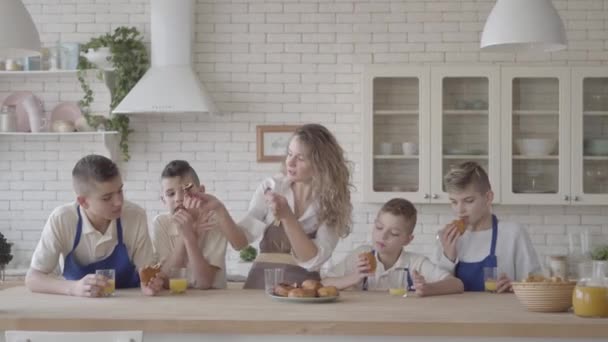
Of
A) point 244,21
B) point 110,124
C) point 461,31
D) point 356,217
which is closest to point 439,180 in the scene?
point 356,217

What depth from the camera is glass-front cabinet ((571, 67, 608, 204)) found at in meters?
6.58

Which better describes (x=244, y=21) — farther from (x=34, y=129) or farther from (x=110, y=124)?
(x=34, y=129)

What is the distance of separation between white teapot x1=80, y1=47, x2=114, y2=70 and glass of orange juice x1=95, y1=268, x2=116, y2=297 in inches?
128

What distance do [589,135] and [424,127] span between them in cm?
118

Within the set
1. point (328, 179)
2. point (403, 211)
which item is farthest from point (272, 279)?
point (403, 211)

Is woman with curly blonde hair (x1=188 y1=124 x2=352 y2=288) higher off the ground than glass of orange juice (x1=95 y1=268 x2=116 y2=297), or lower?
higher

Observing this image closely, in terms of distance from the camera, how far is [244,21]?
7008mm

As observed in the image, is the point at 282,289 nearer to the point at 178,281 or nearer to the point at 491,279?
the point at 178,281

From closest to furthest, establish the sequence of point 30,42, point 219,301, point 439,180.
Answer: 1. point 219,301
2. point 30,42
3. point 439,180

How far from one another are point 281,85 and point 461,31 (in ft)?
4.59

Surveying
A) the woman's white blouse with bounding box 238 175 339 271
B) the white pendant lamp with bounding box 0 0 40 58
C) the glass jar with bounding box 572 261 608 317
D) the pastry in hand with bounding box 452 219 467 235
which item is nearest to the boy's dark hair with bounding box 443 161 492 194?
the pastry in hand with bounding box 452 219 467 235

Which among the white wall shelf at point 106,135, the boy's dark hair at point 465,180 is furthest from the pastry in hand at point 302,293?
the white wall shelf at point 106,135

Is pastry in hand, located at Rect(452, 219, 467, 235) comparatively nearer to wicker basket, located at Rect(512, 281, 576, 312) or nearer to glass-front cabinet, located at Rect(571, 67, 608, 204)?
wicker basket, located at Rect(512, 281, 576, 312)

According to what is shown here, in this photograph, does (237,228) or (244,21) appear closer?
(237,228)
